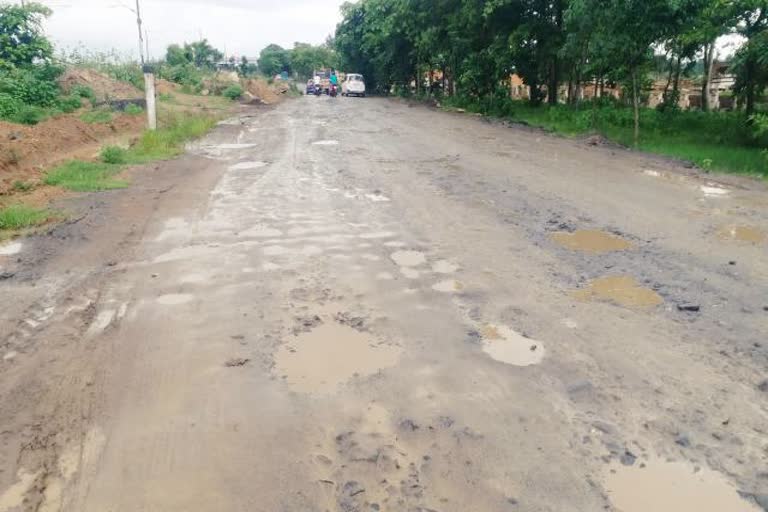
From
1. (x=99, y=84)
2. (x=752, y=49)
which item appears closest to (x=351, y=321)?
(x=752, y=49)

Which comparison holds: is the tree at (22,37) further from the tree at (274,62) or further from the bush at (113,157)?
the tree at (274,62)

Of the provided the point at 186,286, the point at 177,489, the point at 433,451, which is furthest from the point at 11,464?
the point at 186,286

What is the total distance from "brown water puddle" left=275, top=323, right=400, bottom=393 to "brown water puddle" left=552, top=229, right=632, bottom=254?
124 inches

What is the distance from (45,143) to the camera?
1412cm

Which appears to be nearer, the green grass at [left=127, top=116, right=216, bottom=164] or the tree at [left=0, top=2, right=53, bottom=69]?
the green grass at [left=127, top=116, right=216, bottom=164]

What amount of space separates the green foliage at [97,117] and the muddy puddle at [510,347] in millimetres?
18390

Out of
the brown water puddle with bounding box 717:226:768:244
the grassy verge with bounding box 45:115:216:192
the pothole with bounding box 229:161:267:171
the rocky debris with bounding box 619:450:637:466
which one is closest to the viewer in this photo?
the rocky debris with bounding box 619:450:637:466

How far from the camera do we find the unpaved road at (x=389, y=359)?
2.82 meters

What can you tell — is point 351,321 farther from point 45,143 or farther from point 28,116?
point 28,116

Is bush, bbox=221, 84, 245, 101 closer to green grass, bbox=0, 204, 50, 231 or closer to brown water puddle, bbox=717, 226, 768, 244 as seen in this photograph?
green grass, bbox=0, 204, 50, 231

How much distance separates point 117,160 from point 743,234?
1134 cm

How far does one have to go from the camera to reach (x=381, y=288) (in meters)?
5.27

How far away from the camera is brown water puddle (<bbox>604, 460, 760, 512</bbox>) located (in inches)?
105

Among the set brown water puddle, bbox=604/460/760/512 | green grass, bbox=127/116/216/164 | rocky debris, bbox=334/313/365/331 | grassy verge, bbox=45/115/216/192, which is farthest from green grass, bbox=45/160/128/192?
brown water puddle, bbox=604/460/760/512
